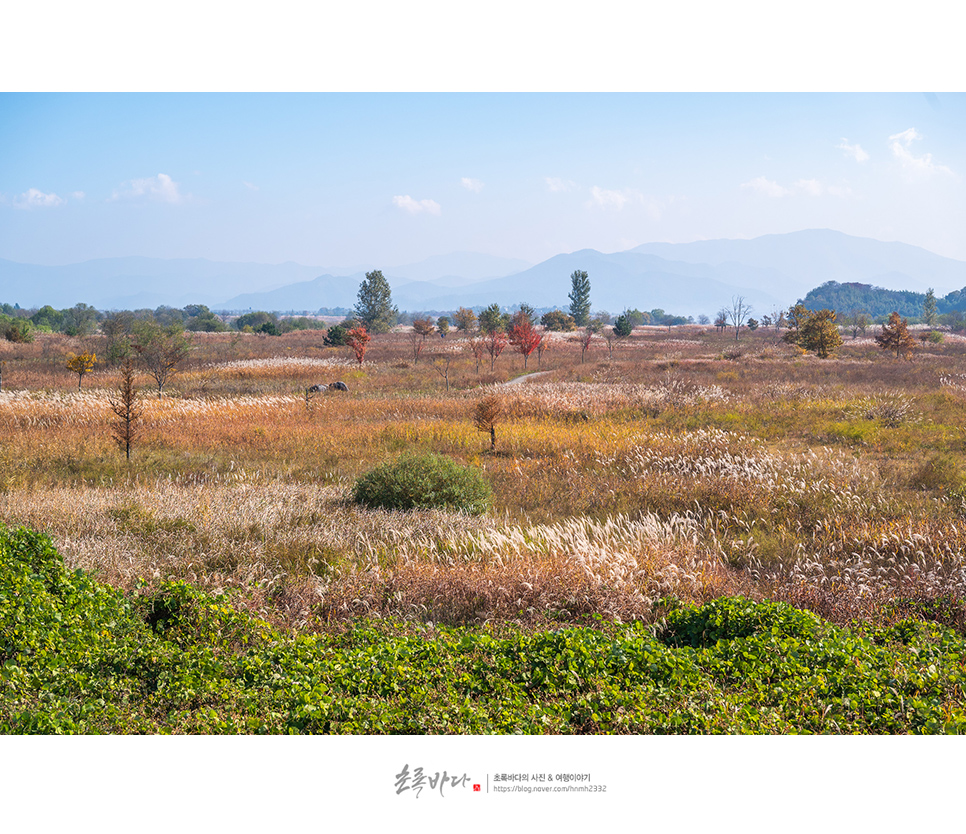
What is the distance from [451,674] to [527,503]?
6533 millimetres

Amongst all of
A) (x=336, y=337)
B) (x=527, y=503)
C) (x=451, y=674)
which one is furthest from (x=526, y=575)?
(x=336, y=337)

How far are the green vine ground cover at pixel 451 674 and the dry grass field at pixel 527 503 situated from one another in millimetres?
681

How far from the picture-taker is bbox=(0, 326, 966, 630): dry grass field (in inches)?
243

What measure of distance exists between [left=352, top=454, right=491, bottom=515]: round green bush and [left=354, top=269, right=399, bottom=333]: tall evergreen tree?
289 ft

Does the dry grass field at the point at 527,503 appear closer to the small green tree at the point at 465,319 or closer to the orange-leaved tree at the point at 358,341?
the orange-leaved tree at the point at 358,341

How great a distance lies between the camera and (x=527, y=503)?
1068 cm

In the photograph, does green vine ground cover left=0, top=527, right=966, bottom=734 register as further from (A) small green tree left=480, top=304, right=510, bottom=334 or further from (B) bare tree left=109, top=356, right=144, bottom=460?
(A) small green tree left=480, top=304, right=510, bottom=334

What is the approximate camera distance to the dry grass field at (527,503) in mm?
6184

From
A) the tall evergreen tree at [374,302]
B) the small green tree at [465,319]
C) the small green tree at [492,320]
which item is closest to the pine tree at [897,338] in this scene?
the small green tree at [492,320]

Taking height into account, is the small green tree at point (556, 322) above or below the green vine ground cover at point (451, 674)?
above

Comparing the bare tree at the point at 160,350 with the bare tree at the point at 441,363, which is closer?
the bare tree at the point at 160,350

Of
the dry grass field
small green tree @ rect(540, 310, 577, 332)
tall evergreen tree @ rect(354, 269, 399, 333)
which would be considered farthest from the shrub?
small green tree @ rect(540, 310, 577, 332)

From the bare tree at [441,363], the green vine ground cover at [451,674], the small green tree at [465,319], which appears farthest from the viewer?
the small green tree at [465,319]

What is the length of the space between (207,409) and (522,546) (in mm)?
17043
